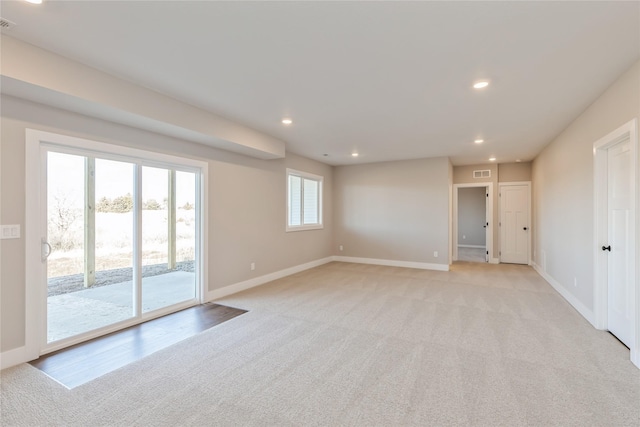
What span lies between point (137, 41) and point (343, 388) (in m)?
3.05

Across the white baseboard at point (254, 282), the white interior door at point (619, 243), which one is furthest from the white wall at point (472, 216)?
the white interior door at point (619, 243)

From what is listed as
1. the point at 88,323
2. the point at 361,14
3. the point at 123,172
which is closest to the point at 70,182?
the point at 123,172

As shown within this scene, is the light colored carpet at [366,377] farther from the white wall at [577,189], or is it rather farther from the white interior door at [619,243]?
the white wall at [577,189]

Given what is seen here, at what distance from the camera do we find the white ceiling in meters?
1.84

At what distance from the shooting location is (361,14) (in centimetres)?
185

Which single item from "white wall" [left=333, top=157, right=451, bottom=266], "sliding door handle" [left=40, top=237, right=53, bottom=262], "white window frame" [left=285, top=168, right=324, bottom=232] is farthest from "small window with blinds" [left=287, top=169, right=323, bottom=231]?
"sliding door handle" [left=40, top=237, right=53, bottom=262]

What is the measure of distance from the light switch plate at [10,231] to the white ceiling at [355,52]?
1533 millimetres

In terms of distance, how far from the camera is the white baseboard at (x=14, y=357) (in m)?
2.41

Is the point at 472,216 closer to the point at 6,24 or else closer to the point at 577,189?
the point at 577,189

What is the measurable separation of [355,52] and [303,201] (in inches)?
184

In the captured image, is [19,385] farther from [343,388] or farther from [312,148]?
[312,148]

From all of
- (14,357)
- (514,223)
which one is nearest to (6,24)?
(14,357)

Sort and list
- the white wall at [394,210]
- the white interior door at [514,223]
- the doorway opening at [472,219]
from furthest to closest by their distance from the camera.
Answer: the doorway opening at [472,219]
the white interior door at [514,223]
the white wall at [394,210]

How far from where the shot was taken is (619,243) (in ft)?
9.66
